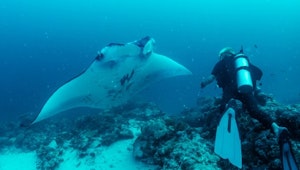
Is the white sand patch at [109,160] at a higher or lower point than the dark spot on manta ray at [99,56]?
lower

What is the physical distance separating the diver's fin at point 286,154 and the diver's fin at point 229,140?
0.54 metres

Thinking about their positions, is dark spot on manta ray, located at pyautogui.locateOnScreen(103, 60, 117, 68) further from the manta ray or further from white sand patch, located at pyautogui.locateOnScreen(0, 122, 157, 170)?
white sand patch, located at pyautogui.locateOnScreen(0, 122, 157, 170)

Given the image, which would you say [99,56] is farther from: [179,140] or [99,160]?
[99,160]

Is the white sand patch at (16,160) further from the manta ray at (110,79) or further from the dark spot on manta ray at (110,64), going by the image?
the dark spot on manta ray at (110,64)

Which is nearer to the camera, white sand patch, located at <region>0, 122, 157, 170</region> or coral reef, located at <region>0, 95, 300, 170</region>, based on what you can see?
coral reef, located at <region>0, 95, 300, 170</region>

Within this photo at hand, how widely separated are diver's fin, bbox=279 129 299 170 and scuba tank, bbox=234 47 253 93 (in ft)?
4.03

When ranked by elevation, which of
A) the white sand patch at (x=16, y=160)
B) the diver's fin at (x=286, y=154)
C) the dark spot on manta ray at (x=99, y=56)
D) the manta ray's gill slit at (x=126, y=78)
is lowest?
the diver's fin at (x=286, y=154)

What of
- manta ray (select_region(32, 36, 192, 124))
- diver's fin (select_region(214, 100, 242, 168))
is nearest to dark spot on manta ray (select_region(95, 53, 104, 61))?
manta ray (select_region(32, 36, 192, 124))

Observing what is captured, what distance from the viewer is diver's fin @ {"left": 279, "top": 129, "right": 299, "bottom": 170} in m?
3.18

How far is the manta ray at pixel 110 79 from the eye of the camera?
165 inches

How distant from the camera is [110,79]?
15.1 feet

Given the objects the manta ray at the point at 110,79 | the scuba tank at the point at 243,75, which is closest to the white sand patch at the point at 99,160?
the manta ray at the point at 110,79

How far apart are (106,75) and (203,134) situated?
2.51 metres

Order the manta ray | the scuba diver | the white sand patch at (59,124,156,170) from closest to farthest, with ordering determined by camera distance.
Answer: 1. the scuba diver
2. the manta ray
3. the white sand patch at (59,124,156,170)
